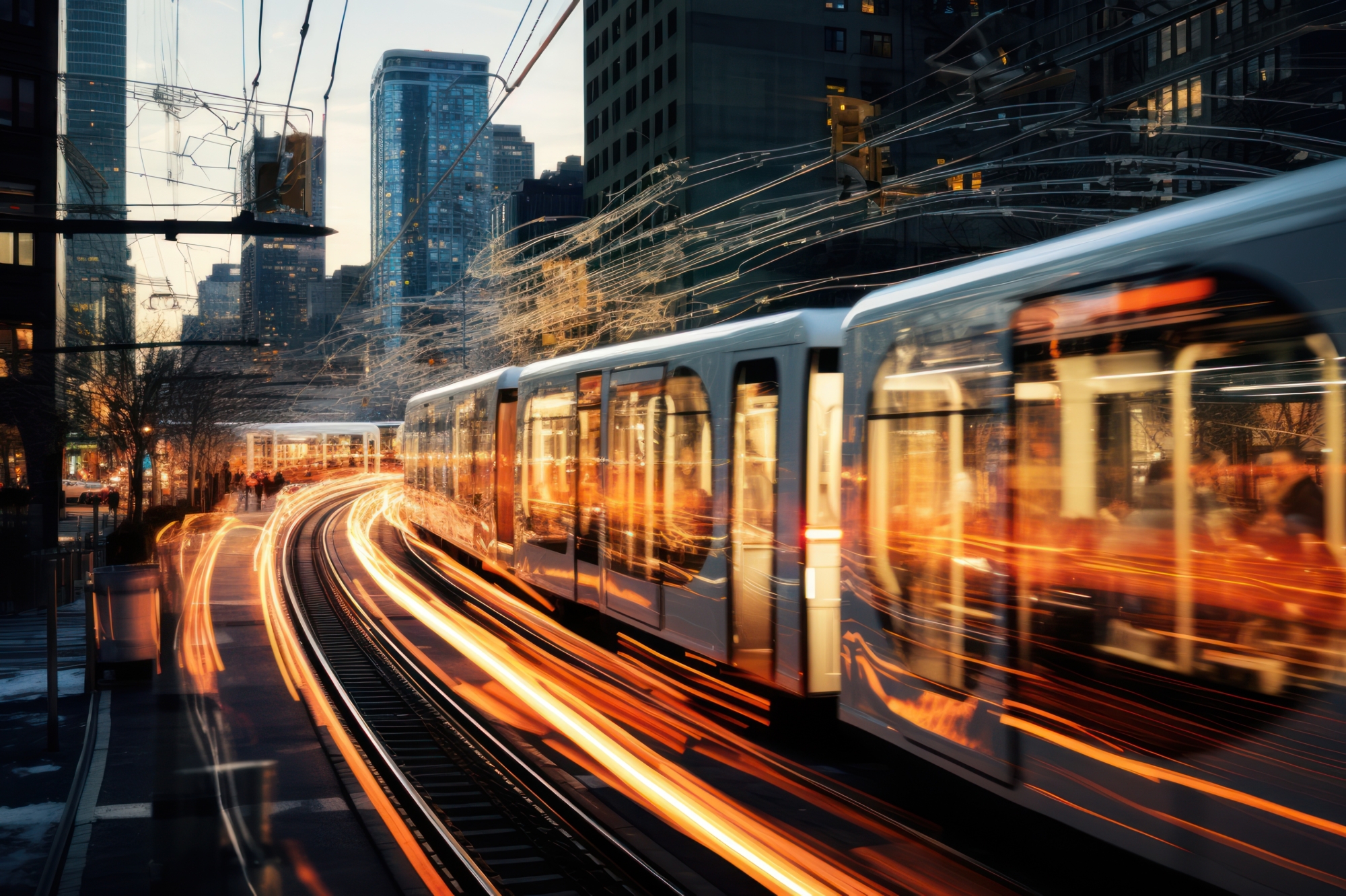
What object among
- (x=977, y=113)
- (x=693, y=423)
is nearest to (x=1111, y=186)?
(x=977, y=113)

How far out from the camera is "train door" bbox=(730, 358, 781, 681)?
9125mm

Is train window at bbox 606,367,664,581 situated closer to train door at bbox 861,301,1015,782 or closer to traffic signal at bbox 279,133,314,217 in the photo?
traffic signal at bbox 279,133,314,217

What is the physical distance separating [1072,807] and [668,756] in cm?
398

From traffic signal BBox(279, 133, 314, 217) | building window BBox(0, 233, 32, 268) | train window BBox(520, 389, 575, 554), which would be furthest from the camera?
building window BBox(0, 233, 32, 268)

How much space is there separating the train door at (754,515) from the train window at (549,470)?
4.70m

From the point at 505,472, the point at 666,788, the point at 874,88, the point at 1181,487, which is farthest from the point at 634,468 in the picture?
the point at 874,88

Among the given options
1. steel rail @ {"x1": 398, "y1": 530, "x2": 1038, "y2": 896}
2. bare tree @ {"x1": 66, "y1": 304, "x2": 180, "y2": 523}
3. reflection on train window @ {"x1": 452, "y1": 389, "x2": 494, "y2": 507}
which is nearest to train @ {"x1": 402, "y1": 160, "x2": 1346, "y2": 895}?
steel rail @ {"x1": 398, "y1": 530, "x2": 1038, "y2": 896}

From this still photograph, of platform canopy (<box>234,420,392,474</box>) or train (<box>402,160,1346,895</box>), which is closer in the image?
train (<box>402,160,1346,895</box>)

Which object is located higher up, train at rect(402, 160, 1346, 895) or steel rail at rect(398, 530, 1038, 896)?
A: train at rect(402, 160, 1346, 895)

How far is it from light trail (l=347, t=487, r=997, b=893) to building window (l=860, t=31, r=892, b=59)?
5876 centimetres

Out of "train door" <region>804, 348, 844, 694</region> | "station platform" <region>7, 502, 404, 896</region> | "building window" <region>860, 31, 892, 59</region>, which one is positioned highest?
"building window" <region>860, 31, 892, 59</region>

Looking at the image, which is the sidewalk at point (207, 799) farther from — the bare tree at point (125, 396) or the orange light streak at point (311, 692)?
the bare tree at point (125, 396)

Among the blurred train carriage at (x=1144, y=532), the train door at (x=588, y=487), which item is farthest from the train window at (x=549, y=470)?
the blurred train carriage at (x=1144, y=532)

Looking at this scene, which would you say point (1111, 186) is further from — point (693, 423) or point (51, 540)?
point (51, 540)
